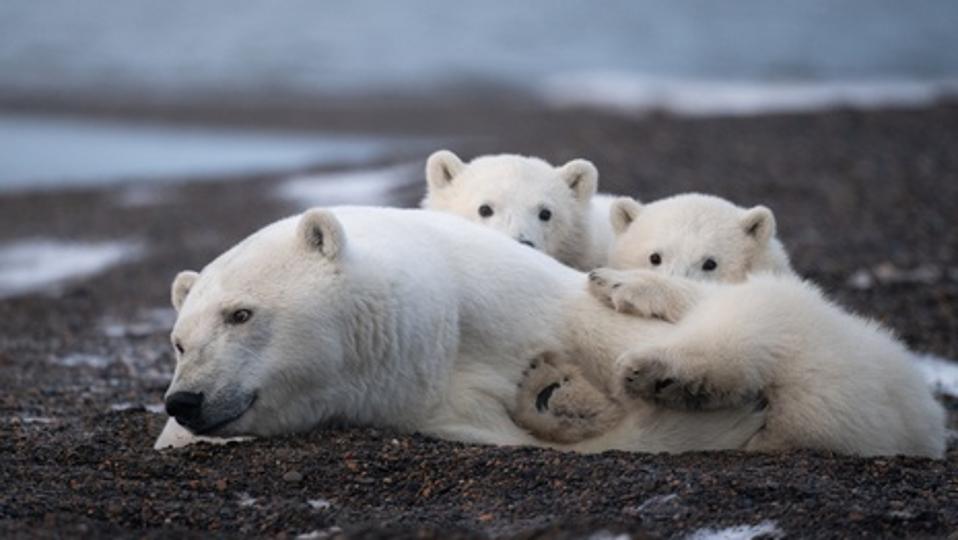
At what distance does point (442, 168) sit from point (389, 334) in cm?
287

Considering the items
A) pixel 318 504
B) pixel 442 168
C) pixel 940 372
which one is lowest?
pixel 940 372

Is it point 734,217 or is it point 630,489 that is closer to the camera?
point 630,489

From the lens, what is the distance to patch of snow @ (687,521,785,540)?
4.53 meters

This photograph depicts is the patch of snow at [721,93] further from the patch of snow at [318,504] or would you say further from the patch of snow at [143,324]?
the patch of snow at [318,504]

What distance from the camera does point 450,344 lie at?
5711 mm

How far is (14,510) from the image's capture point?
462 centimetres

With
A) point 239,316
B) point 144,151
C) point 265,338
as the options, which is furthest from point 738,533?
point 144,151

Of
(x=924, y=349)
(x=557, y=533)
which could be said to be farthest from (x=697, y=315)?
(x=924, y=349)

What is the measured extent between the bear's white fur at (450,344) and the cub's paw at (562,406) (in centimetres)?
4

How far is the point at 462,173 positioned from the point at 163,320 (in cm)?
316

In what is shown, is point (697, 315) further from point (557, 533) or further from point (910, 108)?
point (910, 108)

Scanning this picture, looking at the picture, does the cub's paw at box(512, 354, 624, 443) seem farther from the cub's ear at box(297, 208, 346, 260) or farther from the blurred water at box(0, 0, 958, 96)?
the blurred water at box(0, 0, 958, 96)

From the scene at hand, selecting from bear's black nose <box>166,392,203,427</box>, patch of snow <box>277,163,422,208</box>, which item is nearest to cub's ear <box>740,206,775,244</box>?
bear's black nose <box>166,392,203,427</box>

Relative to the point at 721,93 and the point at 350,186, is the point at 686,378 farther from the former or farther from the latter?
the point at 721,93
